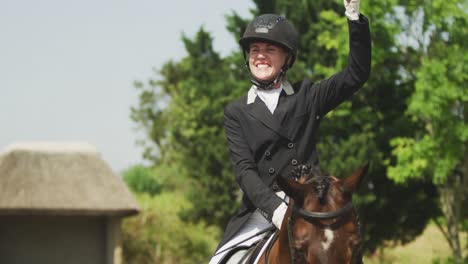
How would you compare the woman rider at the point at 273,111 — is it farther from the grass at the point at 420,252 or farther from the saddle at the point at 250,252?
the grass at the point at 420,252

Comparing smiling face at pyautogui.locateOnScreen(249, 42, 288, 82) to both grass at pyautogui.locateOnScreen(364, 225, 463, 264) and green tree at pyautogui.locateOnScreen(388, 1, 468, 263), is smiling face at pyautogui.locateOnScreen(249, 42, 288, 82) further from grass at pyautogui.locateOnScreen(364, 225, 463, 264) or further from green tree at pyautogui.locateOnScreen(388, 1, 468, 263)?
grass at pyautogui.locateOnScreen(364, 225, 463, 264)

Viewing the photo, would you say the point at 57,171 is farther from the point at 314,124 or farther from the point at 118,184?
the point at 314,124

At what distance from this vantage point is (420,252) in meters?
41.8

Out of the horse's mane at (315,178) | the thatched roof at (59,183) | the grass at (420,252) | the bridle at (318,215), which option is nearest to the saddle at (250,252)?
the horse's mane at (315,178)

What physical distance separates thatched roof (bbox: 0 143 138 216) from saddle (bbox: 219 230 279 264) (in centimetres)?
3038

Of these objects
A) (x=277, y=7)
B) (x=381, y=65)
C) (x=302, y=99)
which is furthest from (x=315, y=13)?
(x=302, y=99)

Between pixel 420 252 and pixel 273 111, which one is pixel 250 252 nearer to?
pixel 273 111

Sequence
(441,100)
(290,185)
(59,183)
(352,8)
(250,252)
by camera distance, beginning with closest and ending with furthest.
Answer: (290,185) < (352,8) < (250,252) < (441,100) < (59,183)

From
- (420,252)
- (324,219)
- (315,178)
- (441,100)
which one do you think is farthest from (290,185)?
(420,252)

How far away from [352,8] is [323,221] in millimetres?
1535

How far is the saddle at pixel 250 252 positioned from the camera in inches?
209

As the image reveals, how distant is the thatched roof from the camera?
35.6 meters

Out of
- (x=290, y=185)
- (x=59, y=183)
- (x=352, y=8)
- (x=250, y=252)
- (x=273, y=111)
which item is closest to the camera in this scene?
(x=290, y=185)

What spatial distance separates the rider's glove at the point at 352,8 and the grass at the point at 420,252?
96.8 feet
